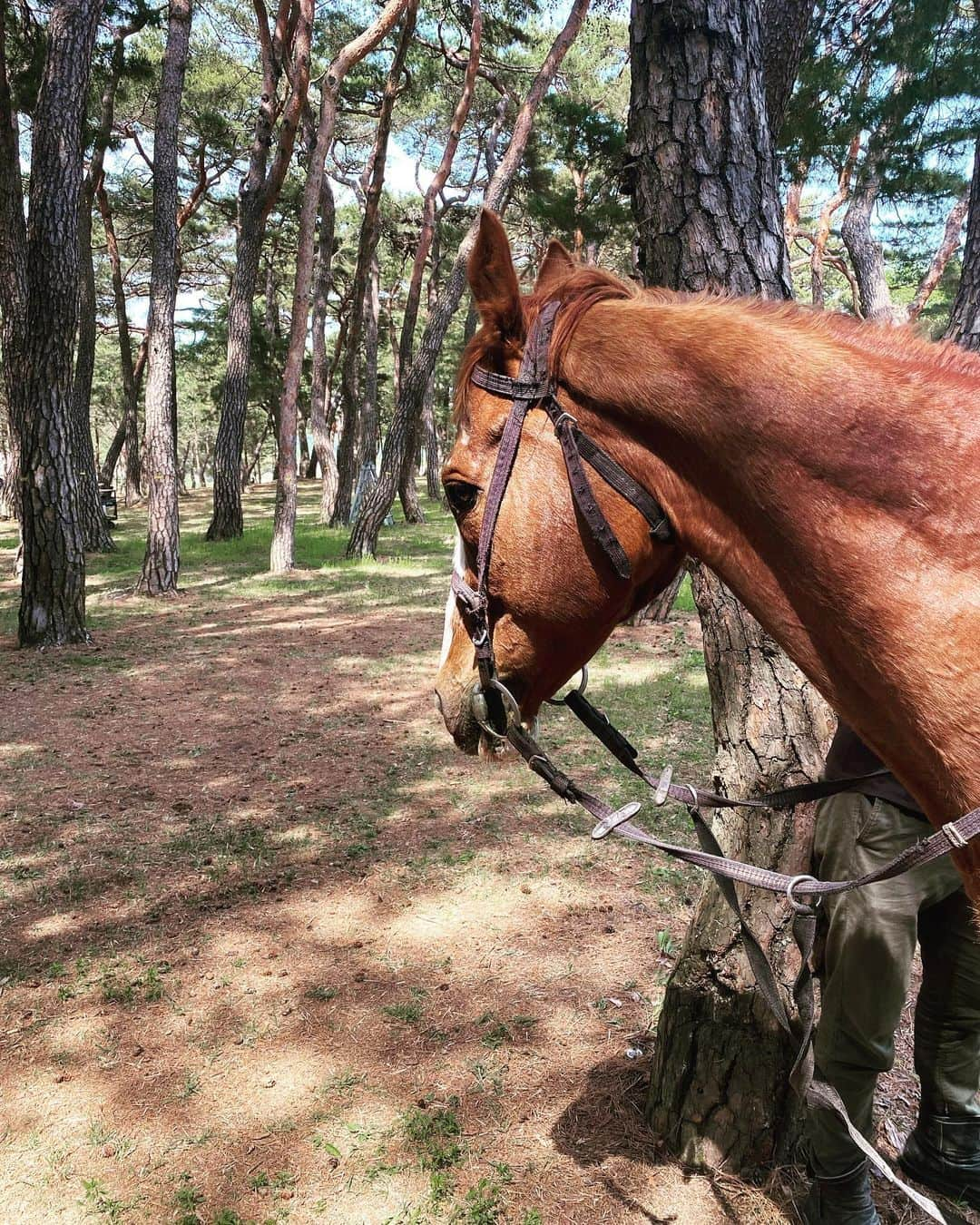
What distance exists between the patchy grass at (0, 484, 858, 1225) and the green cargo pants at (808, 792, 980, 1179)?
588mm

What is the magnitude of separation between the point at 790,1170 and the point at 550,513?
2258mm

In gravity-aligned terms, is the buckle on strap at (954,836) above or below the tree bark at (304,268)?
below

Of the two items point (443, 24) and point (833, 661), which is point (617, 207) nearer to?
point (443, 24)

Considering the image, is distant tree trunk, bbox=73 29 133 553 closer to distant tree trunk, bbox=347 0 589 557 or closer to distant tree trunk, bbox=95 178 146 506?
distant tree trunk, bbox=95 178 146 506

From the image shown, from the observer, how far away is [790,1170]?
2492mm

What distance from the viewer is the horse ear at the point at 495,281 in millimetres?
1636

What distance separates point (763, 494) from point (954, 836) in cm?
66

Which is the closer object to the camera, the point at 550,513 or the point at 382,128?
the point at 550,513

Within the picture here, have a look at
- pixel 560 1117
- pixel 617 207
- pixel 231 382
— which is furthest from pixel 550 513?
pixel 231 382

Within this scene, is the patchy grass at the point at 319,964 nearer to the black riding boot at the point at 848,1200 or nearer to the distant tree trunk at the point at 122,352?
the black riding boot at the point at 848,1200

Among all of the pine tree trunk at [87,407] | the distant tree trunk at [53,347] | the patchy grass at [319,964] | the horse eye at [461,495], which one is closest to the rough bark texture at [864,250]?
the patchy grass at [319,964]

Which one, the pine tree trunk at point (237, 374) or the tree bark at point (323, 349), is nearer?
the pine tree trunk at point (237, 374)

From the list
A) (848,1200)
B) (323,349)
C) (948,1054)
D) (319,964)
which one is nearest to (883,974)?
(948,1054)

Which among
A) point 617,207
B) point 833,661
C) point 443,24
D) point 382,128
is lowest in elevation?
point 833,661
